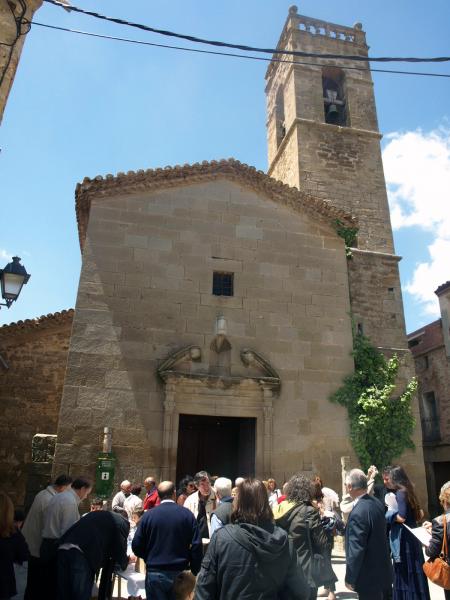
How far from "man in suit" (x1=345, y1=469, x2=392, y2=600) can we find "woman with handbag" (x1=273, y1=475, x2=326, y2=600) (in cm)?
33

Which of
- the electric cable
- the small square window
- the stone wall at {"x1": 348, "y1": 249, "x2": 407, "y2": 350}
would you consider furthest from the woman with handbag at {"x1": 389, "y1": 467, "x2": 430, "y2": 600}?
the stone wall at {"x1": 348, "y1": 249, "x2": 407, "y2": 350}

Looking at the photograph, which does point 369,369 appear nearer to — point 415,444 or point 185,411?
point 415,444

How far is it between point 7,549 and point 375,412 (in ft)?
28.1

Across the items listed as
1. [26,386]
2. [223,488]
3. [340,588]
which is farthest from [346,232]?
[26,386]

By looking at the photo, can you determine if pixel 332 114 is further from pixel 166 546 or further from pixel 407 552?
pixel 166 546

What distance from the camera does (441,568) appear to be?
383 cm

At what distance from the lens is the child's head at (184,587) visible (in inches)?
137

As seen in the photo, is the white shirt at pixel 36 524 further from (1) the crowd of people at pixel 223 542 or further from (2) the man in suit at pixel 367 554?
(2) the man in suit at pixel 367 554

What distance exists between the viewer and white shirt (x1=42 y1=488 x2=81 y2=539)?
4.70 metres

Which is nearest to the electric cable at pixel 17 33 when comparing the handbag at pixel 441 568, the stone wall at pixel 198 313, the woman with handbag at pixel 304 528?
the stone wall at pixel 198 313

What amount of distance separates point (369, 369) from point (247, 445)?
3349 millimetres

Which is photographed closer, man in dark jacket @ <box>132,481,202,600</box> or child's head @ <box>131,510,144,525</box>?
man in dark jacket @ <box>132,481,202,600</box>

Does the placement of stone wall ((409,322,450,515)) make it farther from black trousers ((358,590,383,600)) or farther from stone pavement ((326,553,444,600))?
black trousers ((358,590,383,600))

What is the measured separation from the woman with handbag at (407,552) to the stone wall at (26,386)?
35.4 ft
